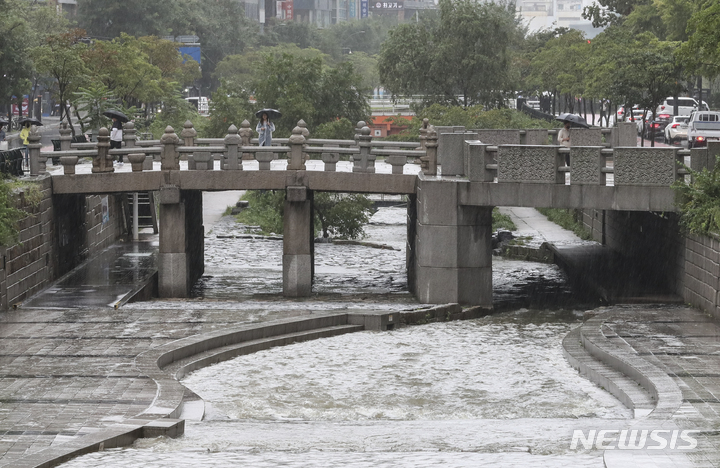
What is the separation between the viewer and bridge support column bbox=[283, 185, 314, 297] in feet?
85.1

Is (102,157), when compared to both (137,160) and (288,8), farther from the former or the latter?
(288,8)

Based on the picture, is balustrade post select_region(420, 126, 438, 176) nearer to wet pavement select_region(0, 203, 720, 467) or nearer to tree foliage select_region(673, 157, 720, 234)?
wet pavement select_region(0, 203, 720, 467)

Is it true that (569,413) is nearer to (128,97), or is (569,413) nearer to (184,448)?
(184,448)

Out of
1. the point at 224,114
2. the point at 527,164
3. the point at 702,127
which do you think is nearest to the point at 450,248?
the point at 527,164

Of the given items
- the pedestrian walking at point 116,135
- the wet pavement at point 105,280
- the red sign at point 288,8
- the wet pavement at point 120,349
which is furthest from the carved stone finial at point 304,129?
the red sign at point 288,8

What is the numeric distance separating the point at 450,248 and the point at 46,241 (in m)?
9.74

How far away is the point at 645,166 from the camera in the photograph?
2314 centimetres

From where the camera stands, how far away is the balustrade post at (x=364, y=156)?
85.5 feet

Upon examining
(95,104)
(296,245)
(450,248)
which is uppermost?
(95,104)

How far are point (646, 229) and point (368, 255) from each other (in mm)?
11542

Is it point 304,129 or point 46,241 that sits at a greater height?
point 304,129

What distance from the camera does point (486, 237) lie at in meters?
24.5

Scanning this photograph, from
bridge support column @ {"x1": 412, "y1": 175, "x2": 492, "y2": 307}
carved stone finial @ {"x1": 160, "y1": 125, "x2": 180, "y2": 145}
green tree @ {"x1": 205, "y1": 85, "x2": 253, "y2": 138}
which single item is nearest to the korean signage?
green tree @ {"x1": 205, "y1": 85, "x2": 253, "y2": 138}

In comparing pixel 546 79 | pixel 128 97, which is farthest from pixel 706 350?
pixel 546 79
